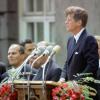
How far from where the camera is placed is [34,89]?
23.4ft

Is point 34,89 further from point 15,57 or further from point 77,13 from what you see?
point 15,57

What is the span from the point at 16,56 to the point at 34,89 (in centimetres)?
233

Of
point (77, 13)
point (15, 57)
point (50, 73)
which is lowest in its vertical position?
point (15, 57)

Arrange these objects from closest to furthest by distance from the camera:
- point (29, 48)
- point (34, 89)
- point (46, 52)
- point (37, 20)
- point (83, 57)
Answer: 1. point (34, 89)
2. point (46, 52)
3. point (83, 57)
4. point (29, 48)
5. point (37, 20)

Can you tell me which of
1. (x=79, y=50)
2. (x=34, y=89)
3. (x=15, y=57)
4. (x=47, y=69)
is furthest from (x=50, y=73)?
(x=15, y=57)

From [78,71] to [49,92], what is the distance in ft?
2.04

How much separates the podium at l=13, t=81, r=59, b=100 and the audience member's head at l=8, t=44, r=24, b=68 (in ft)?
6.80

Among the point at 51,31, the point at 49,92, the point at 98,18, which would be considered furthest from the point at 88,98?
the point at 51,31

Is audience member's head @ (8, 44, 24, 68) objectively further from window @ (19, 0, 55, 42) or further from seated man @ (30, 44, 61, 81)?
window @ (19, 0, 55, 42)

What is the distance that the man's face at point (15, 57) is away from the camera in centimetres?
934

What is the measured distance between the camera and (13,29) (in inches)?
532

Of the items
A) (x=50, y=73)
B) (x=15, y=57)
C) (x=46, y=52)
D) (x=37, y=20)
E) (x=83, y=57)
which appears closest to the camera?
(x=46, y=52)

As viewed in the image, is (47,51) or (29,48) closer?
(47,51)

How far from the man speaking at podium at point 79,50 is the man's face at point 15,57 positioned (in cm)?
156
